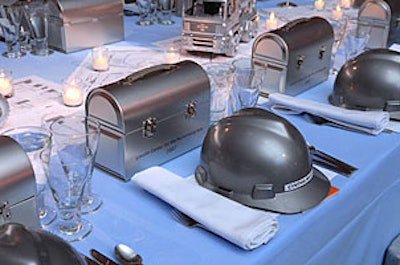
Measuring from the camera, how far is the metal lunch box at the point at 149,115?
2.89ft

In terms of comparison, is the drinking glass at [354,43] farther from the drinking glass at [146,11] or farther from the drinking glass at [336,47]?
the drinking glass at [146,11]

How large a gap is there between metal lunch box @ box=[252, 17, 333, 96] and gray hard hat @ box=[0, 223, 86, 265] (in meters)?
0.77

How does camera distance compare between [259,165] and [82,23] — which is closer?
[259,165]

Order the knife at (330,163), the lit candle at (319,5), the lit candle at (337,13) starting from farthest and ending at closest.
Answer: the lit candle at (319,5), the lit candle at (337,13), the knife at (330,163)

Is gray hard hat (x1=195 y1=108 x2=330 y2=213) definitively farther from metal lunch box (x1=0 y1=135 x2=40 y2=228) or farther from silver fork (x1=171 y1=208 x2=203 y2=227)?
metal lunch box (x1=0 y1=135 x2=40 y2=228)

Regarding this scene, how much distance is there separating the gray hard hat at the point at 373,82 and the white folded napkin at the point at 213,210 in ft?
1.41

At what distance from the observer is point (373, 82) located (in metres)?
1.13

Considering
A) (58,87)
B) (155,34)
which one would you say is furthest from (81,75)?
(155,34)

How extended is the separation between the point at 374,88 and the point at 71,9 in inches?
32.2

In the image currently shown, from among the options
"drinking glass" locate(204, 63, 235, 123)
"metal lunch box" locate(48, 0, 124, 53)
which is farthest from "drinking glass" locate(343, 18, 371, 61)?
"metal lunch box" locate(48, 0, 124, 53)

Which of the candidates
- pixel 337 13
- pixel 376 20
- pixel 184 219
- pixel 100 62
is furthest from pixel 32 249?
pixel 337 13

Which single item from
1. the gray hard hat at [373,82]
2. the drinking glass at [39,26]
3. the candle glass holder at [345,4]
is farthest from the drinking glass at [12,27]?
the candle glass holder at [345,4]

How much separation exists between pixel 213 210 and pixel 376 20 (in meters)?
1.09

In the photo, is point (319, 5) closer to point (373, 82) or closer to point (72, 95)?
point (373, 82)
